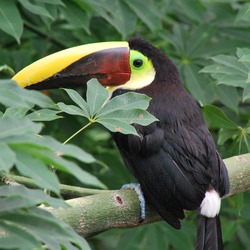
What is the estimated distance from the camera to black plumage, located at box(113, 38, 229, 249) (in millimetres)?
3279

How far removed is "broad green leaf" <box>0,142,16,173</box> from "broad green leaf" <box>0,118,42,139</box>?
0.13 feet

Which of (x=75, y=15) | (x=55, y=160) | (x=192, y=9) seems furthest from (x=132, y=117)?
(x=192, y=9)

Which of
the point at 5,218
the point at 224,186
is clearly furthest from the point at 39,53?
the point at 5,218

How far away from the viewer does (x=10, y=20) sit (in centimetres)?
356

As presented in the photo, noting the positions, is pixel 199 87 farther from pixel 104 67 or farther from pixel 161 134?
pixel 161 134

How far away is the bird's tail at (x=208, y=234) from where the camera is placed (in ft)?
10.7

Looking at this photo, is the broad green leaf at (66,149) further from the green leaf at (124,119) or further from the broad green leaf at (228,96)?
the broad green leaf at (228,96)

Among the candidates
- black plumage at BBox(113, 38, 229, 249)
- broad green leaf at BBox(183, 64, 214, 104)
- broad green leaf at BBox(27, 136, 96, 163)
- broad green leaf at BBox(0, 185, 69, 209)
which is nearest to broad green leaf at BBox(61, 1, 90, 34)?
black plumage at BBox(113, 38, 229, 249)

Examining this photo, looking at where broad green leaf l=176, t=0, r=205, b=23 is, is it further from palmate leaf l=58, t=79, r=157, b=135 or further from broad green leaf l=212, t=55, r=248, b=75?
palmate leaf l=58, t=79, r=157, b=135

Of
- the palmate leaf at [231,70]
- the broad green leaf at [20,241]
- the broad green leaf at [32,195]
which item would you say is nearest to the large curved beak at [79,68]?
the palmate leaf at [231,70]

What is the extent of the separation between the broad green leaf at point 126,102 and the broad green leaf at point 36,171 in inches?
31.8

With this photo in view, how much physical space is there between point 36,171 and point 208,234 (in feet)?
5.71

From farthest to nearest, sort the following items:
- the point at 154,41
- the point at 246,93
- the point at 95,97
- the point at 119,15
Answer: the point at 154,41
the point at 119,15
the point at 246,93
the point at 95,97

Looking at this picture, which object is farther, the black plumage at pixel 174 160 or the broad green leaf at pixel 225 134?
the broad green leaf at pixel 225 134
